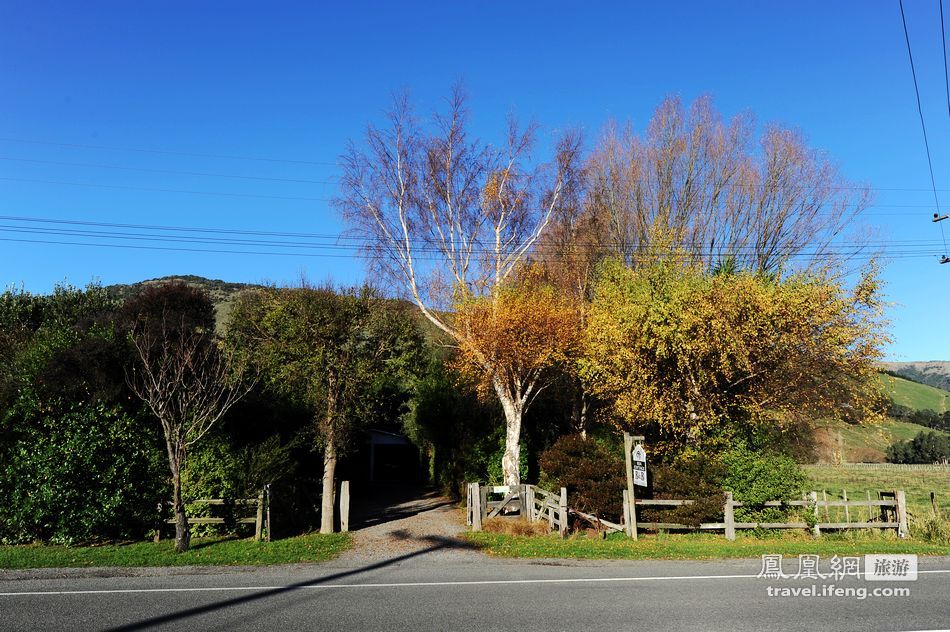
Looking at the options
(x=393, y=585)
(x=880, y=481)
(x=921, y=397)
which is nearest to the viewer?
(x=393, y=585)

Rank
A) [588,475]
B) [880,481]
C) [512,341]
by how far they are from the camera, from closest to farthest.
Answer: [588,475] → [512,341] → [880,481]

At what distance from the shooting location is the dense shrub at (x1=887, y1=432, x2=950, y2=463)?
65.0 metres

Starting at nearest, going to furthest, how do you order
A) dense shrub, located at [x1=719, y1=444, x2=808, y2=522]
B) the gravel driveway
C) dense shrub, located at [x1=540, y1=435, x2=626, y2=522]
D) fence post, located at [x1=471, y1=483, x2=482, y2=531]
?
the gravel driveway < dense shrub, located at [x1=719, y1=444, x2=808, y2=522] < dense shrub, located at [x1=540, y1=435, x2=626, y2=522] < fence post, located at [x1=471, y1=483, x2=482, y2=531]

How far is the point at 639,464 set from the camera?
1505 cm

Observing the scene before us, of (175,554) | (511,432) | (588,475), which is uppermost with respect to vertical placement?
(511,432)

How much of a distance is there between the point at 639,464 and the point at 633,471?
42 cm

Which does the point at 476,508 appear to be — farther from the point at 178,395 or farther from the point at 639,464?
the point at 178,395

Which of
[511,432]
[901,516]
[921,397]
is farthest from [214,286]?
[921,397]

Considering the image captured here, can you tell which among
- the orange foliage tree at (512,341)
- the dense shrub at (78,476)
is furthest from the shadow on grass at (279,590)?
the dense shrub at (78,476)

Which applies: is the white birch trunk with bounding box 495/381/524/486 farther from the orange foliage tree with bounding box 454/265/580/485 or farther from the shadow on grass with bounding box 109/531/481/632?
the shadow on grass with bounding box 109/531/481/632

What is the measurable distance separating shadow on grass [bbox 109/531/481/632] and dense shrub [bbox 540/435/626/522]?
3876 mm

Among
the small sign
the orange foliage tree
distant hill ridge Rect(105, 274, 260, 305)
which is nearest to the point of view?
the small sign

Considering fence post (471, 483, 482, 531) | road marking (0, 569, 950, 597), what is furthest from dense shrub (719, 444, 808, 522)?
fence post (471, 483, 482, 531)

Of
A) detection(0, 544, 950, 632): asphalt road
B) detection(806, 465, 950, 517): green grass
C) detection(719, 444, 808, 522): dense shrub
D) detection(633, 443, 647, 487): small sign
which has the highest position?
detection(633, 443, 647, 487): small sign
